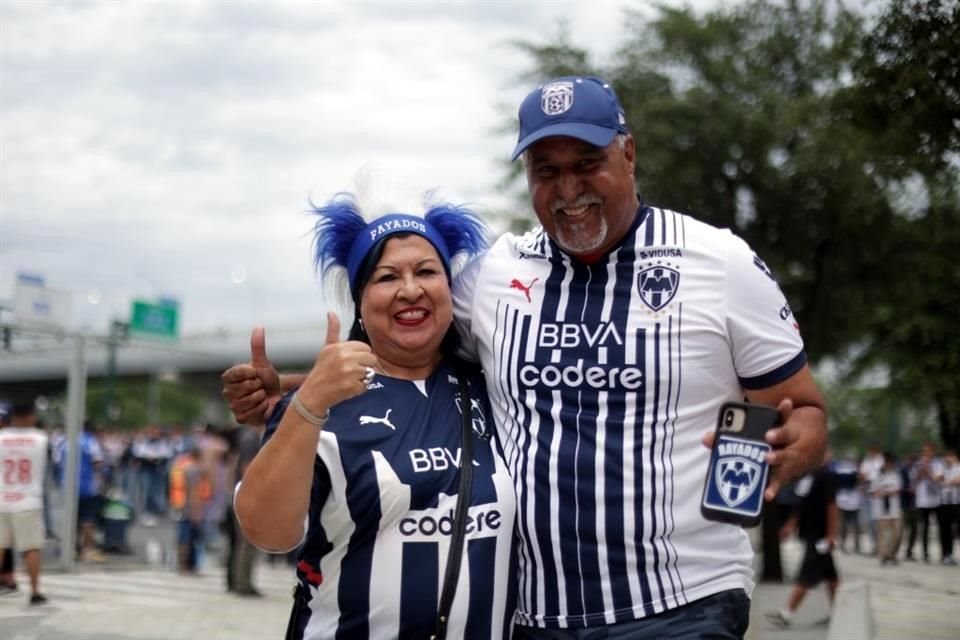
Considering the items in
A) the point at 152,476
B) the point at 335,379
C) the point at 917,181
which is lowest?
the point at 152,476

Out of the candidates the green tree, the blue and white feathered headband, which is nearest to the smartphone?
the blue and white feathered headband

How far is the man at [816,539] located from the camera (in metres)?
12.3

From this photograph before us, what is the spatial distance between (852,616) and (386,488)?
715cm

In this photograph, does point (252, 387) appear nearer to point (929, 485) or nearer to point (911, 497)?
point (929, 485)

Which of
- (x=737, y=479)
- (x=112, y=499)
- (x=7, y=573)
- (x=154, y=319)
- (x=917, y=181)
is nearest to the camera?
(x=737, y=479)

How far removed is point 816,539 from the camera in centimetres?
1249

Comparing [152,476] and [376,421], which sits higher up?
[376,421]

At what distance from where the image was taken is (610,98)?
3406 mm

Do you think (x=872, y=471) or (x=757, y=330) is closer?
(x=757, y=330)

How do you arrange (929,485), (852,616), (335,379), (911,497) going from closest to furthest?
(335,379), (852,616), (929,485), (911,497)

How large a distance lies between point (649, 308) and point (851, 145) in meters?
10.6

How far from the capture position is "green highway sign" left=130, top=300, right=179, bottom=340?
22922 mm

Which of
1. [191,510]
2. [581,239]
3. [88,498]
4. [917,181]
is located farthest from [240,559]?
[581,239]

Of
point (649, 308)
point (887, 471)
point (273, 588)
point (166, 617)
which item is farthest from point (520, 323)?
point (887, 471)
